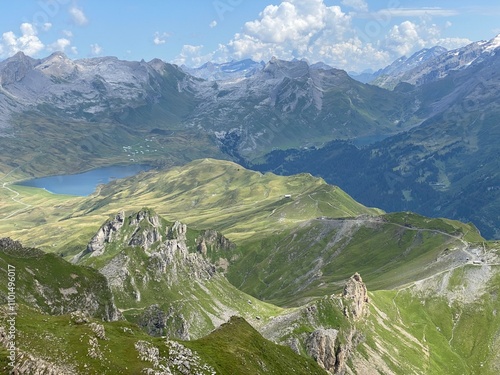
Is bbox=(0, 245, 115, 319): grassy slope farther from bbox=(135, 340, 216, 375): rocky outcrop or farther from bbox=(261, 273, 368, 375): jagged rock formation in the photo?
bbox=(135, 340, 216, 375): rocky outcrop

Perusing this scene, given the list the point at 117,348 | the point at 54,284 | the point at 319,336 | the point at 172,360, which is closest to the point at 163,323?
the point at 54,284

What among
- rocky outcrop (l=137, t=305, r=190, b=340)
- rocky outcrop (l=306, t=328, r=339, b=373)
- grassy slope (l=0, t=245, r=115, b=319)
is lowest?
rocky outcrop (l=306, t=328, r=339, b=373)

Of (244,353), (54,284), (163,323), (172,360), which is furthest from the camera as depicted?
(163,323)

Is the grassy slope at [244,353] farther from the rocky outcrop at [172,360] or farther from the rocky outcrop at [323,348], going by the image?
the rocky outcrop at [323,348]

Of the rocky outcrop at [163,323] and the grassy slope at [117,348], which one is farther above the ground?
the rocky outcrop at [163,323]

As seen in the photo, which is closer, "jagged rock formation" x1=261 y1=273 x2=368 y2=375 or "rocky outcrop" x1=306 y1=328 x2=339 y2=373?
"rocky outcrop" x1=306 y1=328 x2=339 y2=373

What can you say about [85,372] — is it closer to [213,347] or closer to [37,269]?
[213,347]

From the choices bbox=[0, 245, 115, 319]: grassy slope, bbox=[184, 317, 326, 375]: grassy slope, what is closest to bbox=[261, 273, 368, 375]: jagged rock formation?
bbox=[184, 317, 326, 375]: grassy slope

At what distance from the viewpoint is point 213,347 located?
106m

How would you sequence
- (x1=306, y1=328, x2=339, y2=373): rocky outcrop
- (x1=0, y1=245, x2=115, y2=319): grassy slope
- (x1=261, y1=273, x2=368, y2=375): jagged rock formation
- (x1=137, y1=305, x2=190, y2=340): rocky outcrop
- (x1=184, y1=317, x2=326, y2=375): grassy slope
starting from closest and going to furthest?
(x1=184, y1=317, x2=326, y2=375): grassy slope, (x1=0, y1=245, x2=115, y2=319): grassy slope, (x1=306, y1=328, x2=339, y2=373): rocky outcrop, (x1=261, y1=273, x2=368, y2=375): jagged rock formation, (x1=137, y1=305, x2=190, y2=340): rocky outcrop

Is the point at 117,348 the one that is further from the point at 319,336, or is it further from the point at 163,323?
the point at 319,336

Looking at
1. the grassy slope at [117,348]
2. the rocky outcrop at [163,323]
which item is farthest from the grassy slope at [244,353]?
the rocky outcrop at [163,323]

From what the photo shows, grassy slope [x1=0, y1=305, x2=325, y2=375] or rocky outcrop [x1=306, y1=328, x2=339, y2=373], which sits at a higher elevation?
grassy slope [x1=0, y1=305, x2=325, y2=375]

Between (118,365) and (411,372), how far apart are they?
493 feet
